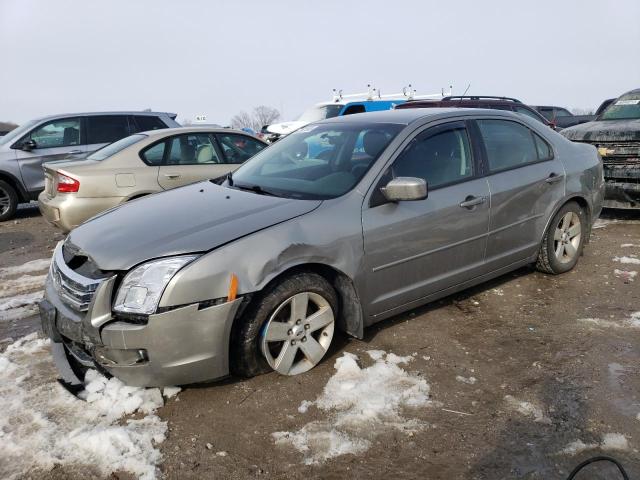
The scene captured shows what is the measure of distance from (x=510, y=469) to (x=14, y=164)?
8.74 metres

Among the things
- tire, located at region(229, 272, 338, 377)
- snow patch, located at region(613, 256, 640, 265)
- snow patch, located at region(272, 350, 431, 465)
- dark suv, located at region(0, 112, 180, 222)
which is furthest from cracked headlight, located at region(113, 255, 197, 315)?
dark suv, located at region(0, 112, 180, 222)

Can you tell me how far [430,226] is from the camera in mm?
3738

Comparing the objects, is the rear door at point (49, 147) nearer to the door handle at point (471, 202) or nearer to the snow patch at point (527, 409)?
the door handle at point (471, 202)

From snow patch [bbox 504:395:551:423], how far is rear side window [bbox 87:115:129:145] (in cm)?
790

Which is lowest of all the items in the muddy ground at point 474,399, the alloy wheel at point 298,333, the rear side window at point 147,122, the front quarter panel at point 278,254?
the muddy ground at point 474,399

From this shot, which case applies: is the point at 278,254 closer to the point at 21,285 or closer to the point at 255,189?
the point at 255,189

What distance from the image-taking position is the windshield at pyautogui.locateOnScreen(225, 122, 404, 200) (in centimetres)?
366

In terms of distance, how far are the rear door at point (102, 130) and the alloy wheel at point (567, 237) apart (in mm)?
7099

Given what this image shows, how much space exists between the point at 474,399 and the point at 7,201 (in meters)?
8.39

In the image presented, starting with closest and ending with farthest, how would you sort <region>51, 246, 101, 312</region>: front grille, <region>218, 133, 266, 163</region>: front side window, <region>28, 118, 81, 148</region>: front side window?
1. <region>51, 246, 101, 312</region>: front grille
2. <region>218, 133, 266, 163</region>: front side window
3. <region>28, 118, 81, 148</region>: front side window

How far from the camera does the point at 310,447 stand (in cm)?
268

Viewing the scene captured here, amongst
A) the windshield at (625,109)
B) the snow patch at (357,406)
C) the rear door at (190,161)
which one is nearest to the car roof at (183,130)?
the rear door at (190,161)

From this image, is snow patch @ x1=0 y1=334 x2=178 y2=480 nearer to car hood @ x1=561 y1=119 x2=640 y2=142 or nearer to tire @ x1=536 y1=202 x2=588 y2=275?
tire @ x1=536 y1=202 x2=588 y2=275

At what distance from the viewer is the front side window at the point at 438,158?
376 centimetres
